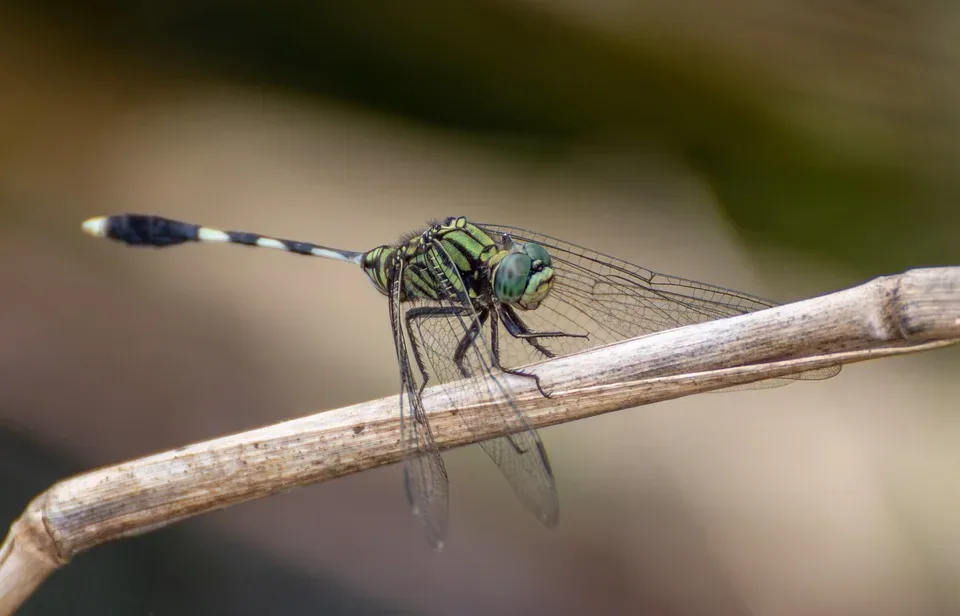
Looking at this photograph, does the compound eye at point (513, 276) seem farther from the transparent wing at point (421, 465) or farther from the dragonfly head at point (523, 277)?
the transparent wing at point (421, 465)

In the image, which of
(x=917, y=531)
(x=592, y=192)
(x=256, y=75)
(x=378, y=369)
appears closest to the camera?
(x=917, y=531)

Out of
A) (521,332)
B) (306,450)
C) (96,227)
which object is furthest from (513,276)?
(96,227)

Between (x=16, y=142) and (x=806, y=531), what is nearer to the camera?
(x=806, y=531)

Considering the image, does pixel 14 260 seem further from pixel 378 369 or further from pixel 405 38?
pixel 405 38

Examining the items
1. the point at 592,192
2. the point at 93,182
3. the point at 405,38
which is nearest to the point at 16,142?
the point at 93,182

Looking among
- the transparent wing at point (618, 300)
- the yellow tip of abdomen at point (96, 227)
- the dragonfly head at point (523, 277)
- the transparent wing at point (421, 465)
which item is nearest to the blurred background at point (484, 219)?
the yellow tip of abdomen at point (96, 227)

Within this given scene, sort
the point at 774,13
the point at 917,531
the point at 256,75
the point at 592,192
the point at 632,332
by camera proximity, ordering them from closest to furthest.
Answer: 1. the point at 632,332
2. the point at 917,531
3. the point at 774,13
4. the point at 592,192
5. the point at 256,75

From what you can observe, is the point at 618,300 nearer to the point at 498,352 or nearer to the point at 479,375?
the point at 498,352
